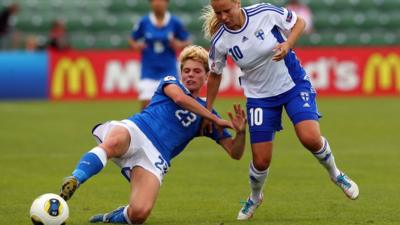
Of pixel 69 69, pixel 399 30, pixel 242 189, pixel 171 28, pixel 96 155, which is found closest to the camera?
pixel 96 155

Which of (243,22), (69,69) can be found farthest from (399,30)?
(243,22)

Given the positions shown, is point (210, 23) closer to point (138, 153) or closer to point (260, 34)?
point (260, 34)

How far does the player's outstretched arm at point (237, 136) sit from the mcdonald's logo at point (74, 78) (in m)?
15.9

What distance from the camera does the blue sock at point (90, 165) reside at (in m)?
7.88

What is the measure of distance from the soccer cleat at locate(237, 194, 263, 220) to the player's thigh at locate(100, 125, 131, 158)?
131cm

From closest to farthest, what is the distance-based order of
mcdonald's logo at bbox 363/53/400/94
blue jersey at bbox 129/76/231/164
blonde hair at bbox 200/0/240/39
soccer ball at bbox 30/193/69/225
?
soccer ball at bbox 30/193/69/225 < blue jersey at bbox 129/76/231/164 < blonde hair at bbox 200/0/240/39 < mcdonald's logo at bbox 363/53/400/94

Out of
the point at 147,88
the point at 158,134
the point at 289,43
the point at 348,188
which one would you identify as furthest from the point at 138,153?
the point at 147,88

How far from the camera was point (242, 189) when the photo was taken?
11.1m

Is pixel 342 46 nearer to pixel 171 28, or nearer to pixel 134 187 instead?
pixel 171 28

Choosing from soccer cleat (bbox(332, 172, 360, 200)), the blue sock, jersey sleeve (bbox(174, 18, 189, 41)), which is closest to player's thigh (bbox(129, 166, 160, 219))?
the blue sock

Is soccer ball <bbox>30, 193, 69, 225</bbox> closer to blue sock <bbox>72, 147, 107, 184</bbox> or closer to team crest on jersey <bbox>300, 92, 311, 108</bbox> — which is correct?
blue sock <bbox>72, 147, 107, 184</bbox>

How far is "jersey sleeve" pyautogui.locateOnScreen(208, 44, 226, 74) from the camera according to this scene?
9000 millimetres

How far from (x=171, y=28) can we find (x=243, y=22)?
23.0 ft

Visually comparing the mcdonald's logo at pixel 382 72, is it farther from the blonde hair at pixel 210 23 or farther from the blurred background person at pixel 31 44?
the blonde hair at pixel 210 23
